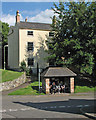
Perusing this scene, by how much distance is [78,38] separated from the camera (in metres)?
26.8

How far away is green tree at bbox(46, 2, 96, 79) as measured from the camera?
82.6 ft

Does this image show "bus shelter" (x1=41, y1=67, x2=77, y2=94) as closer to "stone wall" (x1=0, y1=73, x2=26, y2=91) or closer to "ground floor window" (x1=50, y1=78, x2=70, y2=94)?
"ground floor window" (x1=50, y1=78, x2=70, y2=94)

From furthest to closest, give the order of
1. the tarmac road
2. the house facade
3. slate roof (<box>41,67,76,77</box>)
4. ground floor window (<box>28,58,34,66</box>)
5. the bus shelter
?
ground floor window (<box>28,58,34,66</box>)
the house facade
slate roof (<box>41,67,76,77</box>)
the bus shelter
the tarmac road

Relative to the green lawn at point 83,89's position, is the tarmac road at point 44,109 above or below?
above

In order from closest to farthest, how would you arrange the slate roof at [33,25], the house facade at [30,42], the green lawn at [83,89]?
the green lawn at [83,89]
the house facade at [30,42]
the slate roof at [33,25]

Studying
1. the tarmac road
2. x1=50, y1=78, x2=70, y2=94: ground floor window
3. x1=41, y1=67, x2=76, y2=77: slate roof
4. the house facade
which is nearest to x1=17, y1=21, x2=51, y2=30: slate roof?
the house facade

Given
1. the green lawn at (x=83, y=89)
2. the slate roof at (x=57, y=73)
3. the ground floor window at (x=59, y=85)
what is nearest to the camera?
the slate roof at (x=57, y=73)

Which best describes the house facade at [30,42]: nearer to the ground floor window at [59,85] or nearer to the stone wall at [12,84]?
the stone wall at [12,84]

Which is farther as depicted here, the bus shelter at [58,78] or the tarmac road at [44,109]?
the bus shelter at [58,78]

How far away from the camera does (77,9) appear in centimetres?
2669

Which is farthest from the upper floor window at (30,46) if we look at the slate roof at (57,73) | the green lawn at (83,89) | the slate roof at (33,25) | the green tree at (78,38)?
the green lawn at (83,89)

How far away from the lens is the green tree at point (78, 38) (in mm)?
25172

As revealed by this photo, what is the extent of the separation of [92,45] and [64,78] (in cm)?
609

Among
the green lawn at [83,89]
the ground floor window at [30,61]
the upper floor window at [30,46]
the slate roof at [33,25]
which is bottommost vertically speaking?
the green lawn at [83,89]
